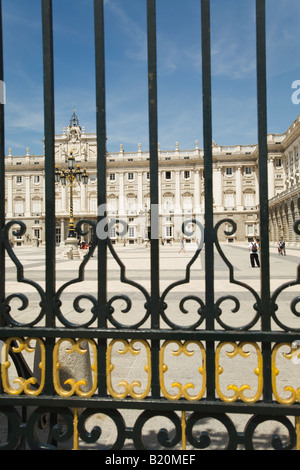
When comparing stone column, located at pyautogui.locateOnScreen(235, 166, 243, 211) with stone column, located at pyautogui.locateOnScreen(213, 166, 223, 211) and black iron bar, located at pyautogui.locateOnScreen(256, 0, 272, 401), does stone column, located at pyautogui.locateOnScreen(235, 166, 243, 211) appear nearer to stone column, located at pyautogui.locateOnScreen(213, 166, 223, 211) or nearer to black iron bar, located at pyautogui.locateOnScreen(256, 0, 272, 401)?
stone column, located at pyautogui.locateOnScreen(213, 166, 223, 211)

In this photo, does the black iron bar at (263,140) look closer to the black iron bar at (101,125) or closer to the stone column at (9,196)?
the black iron bar at (101,125)

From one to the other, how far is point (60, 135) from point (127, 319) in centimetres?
5487

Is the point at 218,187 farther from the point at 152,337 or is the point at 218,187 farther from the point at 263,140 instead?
the point at 152,337

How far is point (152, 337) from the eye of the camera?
5.19 ft

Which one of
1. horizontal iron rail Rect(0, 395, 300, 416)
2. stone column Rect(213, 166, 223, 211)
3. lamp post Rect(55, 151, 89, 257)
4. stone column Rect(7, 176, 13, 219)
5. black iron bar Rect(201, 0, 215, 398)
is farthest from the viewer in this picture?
stone column Rect(7, 176, 13, 219)

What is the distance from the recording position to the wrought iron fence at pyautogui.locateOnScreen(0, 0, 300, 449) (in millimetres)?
1534

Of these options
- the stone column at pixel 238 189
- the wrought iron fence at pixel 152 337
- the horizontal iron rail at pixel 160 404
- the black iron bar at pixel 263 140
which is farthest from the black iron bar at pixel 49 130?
the stone column at pixel 238 189

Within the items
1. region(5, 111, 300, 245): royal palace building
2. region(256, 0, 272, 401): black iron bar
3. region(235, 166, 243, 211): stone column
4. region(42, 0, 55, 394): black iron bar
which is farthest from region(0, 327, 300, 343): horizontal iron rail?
region(235, 166, 243, 211): stone column

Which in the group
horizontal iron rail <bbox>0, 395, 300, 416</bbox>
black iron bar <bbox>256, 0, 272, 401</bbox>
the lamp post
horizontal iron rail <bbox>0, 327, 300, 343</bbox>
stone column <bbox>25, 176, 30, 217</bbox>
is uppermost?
stone column <bbox>25, 176, 30, 217</bbox>

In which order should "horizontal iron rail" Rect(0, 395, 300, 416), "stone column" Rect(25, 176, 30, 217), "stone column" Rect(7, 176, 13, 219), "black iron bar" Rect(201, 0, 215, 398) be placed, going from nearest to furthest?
"horizontal iron rail" Rect(0, 395, 300, 416)
"black iron bar" Rect(201, 0, 215, 398)
"stone column" Rect(7, 176, 13, 219)
"stone column" Rect(25, 176, 30, 217)

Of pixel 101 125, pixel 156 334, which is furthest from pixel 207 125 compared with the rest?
pixel 156 334

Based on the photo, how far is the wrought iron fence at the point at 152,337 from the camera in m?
1.53

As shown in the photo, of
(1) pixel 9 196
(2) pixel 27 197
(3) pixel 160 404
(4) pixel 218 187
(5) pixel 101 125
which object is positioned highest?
(4) pixel 218 187
